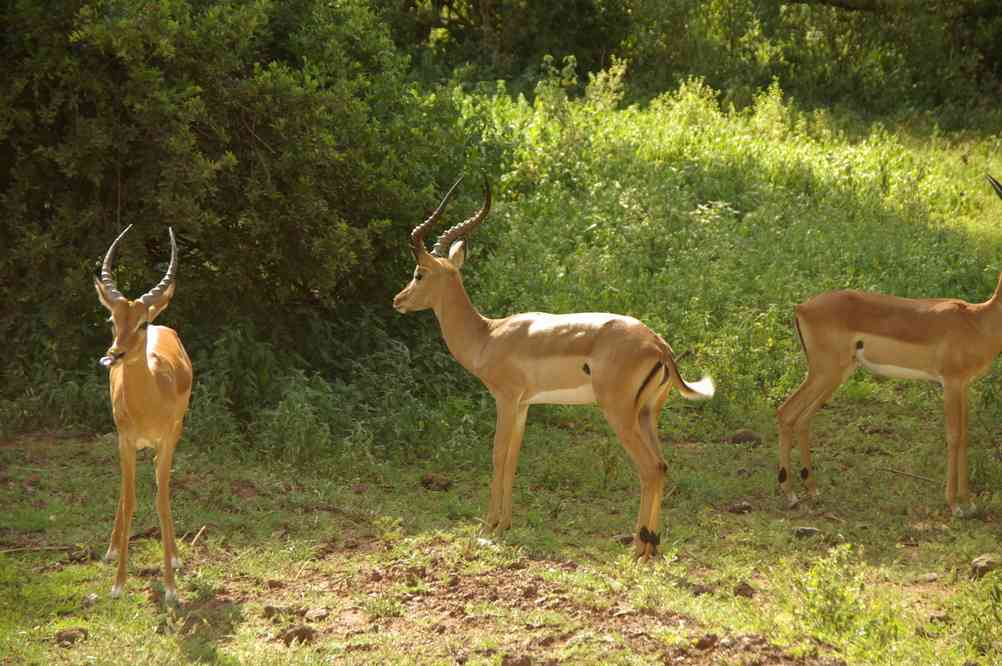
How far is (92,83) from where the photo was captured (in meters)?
8.66

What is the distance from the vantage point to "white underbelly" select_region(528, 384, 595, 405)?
23.6 feet

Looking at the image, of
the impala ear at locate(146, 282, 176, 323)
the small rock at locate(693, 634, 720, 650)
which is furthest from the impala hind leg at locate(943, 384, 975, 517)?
the impala ear at locate(146, 282, 176, 323)

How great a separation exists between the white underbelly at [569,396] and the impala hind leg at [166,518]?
208 cm

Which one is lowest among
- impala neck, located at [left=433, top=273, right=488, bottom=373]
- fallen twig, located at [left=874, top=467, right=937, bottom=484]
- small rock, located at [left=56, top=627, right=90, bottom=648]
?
fallen twig, located at [left=874, top=467, right=937, bottom=484]

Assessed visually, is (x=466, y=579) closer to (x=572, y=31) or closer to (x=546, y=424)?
(x=546, y=424)

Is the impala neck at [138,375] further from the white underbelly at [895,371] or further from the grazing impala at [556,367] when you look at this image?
the white underbelly at [895,371]

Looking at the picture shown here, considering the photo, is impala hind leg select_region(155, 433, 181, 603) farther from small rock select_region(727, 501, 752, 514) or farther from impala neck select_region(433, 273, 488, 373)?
small rock select_region(727, 501, 752, 514)

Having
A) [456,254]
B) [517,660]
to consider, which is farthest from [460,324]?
→ [517,660]

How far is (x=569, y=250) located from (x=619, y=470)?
4.01 metres

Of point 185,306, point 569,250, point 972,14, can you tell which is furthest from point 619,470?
point 972,14

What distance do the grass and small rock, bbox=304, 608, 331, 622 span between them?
2 centimetres

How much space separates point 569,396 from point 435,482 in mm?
1307

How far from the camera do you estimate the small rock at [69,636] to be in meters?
5.54

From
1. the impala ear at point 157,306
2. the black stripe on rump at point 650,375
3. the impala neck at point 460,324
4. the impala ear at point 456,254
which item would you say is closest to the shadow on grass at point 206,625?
the impala ear at point 157,306
